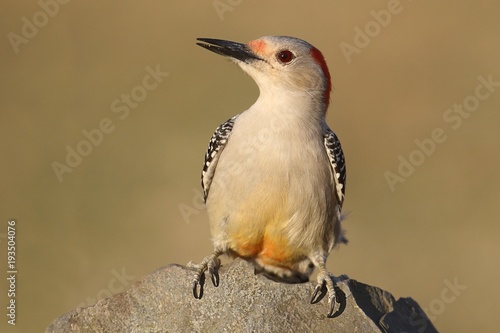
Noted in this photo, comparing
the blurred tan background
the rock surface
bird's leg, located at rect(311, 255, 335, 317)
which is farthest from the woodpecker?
the blurred tan background

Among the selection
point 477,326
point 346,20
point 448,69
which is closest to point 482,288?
point 477,326

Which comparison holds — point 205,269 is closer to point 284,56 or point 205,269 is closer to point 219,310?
point 219,310

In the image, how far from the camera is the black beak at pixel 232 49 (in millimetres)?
8883

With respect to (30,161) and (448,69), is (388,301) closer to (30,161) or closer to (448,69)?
(30,161)

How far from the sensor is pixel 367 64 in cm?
1528

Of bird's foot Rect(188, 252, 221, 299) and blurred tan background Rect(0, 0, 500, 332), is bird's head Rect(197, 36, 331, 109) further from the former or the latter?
blurred tan background Rect(0, 0, 500, 332)

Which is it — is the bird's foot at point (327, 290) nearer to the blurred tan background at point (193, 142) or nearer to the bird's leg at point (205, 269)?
the bird's leg at point (205, 269)

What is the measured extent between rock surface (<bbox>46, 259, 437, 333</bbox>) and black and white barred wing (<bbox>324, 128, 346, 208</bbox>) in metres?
1.35

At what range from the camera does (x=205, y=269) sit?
789 centimetres

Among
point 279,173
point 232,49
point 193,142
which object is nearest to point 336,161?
point 279,173

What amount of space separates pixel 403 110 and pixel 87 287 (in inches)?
240

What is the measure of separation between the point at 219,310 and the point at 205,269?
564 mm

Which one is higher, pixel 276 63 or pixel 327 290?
pixel 276 63

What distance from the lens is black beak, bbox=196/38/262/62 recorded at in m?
8.88
